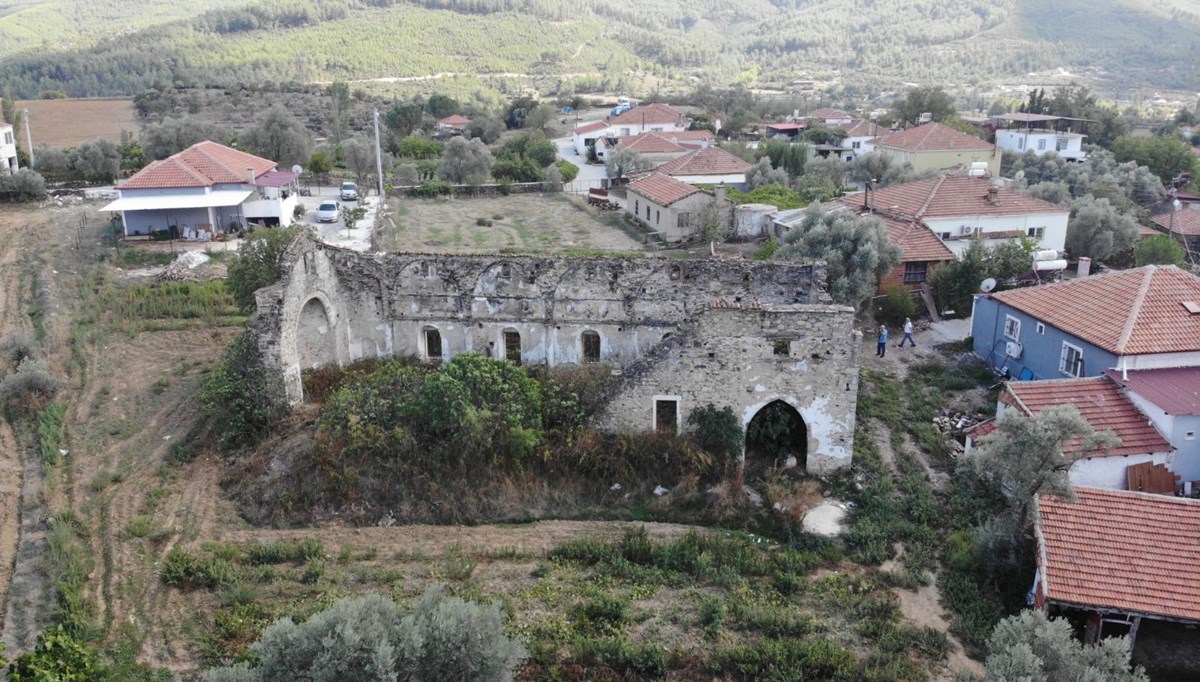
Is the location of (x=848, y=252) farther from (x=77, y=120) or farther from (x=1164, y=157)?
(x=77, y=120)

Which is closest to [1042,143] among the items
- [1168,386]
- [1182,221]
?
[1182,221]

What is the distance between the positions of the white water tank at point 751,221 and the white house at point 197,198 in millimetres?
21607

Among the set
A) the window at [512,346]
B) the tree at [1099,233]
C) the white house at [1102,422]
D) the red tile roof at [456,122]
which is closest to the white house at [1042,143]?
the tree at [1099,233]

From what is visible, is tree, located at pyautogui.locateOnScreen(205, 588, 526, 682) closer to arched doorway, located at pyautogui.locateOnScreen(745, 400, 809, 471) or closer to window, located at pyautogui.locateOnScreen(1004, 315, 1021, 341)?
arched doorway, located at pyautogui.locateOnScreen(745, 400, 809, 471)

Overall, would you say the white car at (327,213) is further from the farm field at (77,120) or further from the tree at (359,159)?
the farm field at (77,120)

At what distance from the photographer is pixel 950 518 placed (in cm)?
1775

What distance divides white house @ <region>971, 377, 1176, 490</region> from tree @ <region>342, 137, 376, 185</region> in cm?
4394

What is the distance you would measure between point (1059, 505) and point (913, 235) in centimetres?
1954

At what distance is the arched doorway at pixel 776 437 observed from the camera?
20016mm

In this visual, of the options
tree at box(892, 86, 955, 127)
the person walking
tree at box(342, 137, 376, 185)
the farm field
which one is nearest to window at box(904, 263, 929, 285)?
the person walking

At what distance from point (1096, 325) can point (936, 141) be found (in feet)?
122

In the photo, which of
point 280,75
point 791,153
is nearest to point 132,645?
point 791,153

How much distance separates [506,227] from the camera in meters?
43.9

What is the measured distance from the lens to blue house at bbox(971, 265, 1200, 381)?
2069cm
